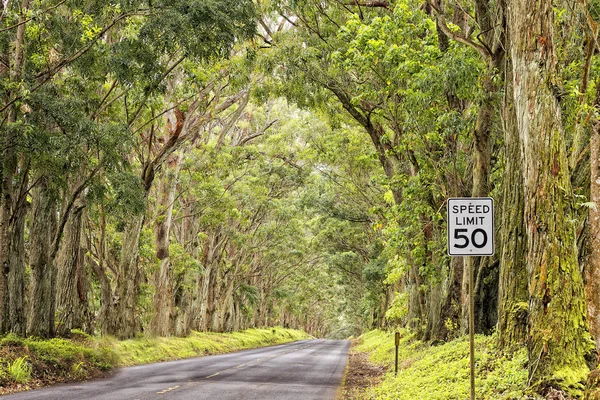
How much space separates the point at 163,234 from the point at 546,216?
22007mm

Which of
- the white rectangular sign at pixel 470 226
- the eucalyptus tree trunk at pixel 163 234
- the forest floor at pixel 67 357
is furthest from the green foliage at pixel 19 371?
the eucalyptus tree trunk at pixel 163 234

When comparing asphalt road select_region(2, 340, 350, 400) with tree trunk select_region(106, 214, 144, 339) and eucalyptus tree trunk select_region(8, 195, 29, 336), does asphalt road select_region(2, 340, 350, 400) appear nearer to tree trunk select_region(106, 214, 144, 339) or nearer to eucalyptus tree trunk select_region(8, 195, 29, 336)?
eucalyptus tree trunk select_region(8, 195, 29, 336)

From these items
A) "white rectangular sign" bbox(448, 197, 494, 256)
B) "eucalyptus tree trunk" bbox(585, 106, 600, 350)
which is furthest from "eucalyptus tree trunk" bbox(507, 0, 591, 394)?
"eucalyptus tree trunk" bbox(585, 106, 600, 350)

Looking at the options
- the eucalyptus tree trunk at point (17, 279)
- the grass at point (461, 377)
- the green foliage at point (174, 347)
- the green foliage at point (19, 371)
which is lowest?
the green foliage at point (174, 347)

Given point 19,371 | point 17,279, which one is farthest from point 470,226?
point 17,279

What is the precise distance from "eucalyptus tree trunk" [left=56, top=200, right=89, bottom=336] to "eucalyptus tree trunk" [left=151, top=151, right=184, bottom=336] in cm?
591

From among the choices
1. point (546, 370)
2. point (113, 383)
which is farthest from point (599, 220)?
point (113, 383)

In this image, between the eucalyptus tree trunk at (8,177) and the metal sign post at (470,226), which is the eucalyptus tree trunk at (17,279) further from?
the metal sign post at (470,226)

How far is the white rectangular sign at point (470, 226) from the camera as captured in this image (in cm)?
812

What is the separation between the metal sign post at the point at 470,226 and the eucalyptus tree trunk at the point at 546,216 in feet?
1.73

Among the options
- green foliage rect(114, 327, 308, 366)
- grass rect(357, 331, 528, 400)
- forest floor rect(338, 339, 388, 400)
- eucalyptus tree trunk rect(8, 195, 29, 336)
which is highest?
eucalyptus tree trunk rect(8, 195, 29, 336)

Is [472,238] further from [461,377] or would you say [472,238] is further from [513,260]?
[461,377]

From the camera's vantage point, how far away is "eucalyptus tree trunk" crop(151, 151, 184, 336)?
87.2ft

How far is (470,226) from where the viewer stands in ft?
27.0
